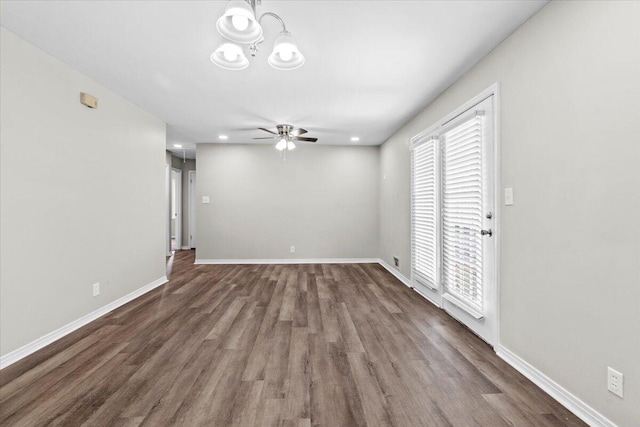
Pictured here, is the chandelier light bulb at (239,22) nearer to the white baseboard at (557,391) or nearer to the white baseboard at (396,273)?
the white baseboard at (557,391)

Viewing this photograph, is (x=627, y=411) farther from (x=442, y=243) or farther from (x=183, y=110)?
(x=183, y=110)

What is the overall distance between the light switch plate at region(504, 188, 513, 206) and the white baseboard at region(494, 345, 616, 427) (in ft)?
3.71

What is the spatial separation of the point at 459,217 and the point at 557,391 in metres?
1.55

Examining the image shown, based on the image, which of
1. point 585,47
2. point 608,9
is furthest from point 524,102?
point 608,9

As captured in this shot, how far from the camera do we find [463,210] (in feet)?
8.91

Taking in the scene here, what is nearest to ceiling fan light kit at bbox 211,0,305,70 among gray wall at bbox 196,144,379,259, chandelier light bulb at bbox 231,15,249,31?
chandelier light bulb at bbox 231,15,249,31

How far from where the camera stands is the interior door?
2.31m

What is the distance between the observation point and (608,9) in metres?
1.40

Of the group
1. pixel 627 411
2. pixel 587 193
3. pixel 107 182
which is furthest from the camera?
pixel 107 182

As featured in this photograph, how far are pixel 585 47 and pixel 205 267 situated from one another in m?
5.78

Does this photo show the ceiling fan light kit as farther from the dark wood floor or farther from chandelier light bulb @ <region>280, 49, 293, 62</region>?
the dark wood floor

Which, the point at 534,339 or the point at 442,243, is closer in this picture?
the point at 534,339

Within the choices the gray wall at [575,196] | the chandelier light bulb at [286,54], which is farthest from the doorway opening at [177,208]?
the gray wall at [575,196]

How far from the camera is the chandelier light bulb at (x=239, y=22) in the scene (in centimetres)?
149
